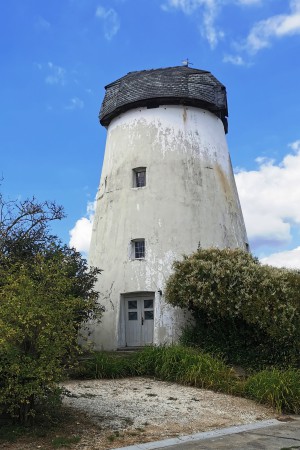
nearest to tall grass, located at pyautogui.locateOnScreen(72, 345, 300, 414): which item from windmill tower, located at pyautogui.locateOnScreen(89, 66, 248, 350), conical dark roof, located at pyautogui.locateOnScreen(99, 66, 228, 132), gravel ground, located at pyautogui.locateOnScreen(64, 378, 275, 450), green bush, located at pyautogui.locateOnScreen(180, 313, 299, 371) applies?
gravel ground, located at pyautogui.locateOnScreen(64, 378, 275, 450)

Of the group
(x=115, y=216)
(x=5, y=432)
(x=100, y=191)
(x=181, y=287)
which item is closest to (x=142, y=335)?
(x=181, y=287)

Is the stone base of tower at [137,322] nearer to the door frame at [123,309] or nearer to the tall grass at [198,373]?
the door frame at [123,309]

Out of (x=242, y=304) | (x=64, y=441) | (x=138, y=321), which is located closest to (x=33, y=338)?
(x=64, y=441)

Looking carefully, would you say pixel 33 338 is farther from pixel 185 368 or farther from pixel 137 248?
pixel 137 248

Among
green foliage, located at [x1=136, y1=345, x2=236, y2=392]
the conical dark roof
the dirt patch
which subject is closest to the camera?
the dirt patch

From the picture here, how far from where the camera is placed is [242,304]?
1566 cm

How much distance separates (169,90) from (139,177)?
4.35m

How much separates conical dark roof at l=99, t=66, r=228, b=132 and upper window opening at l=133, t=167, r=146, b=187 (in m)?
3.22

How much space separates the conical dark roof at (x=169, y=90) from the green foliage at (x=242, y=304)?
874 cm

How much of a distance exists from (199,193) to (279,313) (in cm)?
748

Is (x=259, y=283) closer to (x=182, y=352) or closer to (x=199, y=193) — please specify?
(x=182, y=352)

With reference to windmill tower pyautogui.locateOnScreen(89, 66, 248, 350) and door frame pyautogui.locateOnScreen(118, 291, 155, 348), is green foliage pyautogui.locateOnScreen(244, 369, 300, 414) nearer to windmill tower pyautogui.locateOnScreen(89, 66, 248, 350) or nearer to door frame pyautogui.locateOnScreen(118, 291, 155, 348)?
windmill tower pyautogui.locateOnScreen(89, 66, 248, 350)

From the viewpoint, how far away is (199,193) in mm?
21219

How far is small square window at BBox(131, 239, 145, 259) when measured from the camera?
67.3 ft
